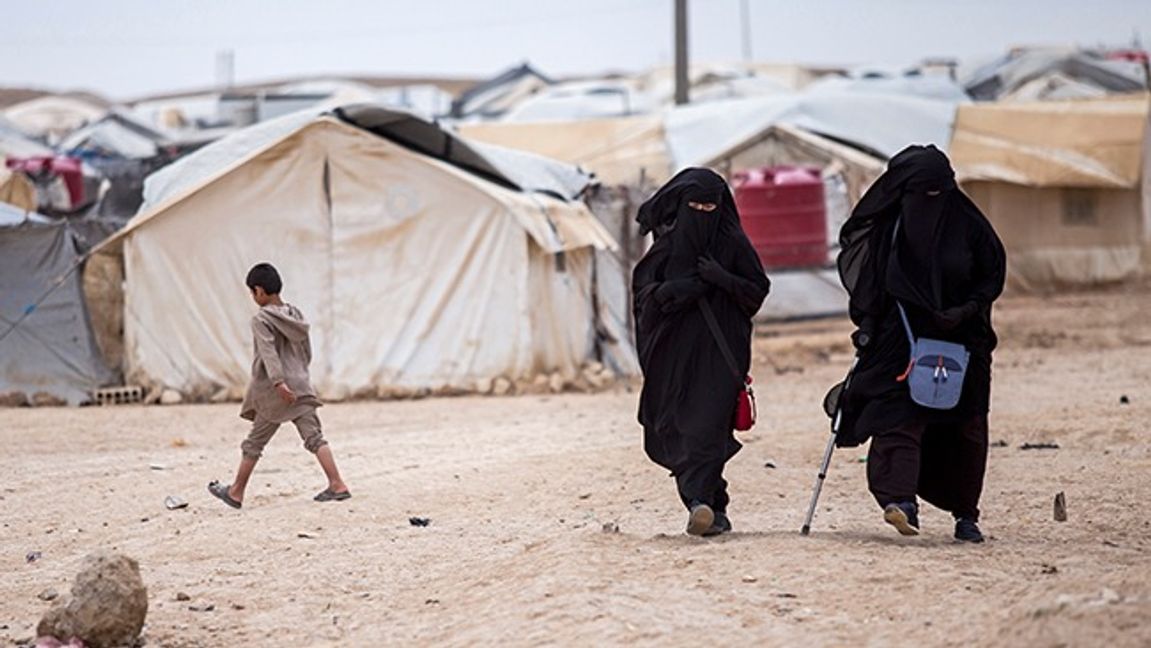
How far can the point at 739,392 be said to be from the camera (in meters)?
7.06

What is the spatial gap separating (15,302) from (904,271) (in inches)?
384

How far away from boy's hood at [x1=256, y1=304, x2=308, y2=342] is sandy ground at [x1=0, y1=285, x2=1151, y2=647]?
0.83 m

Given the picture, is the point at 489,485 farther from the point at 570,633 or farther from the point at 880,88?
the point at 880,88

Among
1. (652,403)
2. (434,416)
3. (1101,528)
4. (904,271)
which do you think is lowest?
(434,416)

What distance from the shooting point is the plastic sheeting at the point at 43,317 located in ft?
48.1

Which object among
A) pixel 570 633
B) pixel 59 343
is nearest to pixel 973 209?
pixel 570 633

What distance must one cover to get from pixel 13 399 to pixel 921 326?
9776 mm

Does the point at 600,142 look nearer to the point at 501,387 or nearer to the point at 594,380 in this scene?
the point at 594,380

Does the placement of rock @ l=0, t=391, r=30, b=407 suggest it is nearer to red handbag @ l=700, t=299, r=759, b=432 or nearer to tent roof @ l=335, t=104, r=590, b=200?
tent roof @ l=335, t=104, r=590, b=200

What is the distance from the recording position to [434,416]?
13.2 m

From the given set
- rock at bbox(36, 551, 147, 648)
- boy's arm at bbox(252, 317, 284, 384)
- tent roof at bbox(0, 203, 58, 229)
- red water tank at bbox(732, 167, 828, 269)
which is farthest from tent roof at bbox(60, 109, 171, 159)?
rock at bbox(36, 551, 147, 648)

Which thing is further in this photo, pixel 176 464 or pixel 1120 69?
pixel 1120 69

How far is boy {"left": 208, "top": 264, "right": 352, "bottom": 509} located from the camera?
8453 mm

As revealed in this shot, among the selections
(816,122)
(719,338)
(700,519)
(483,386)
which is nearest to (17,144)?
(816,122)
